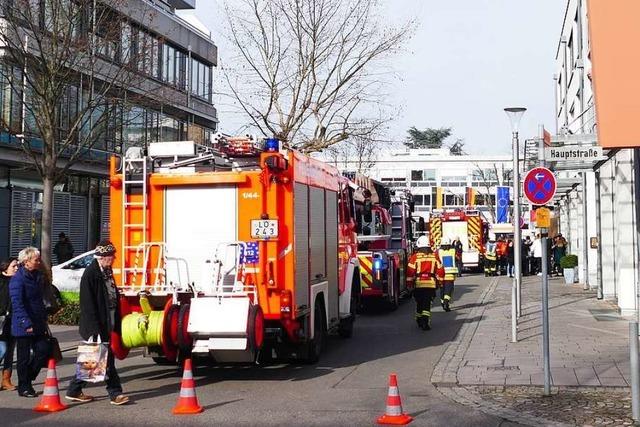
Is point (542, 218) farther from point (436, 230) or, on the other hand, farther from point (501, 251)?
point (436, 230)

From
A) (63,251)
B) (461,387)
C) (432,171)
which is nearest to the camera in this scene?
(461,387)

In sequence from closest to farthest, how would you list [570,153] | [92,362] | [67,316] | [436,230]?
[92,362], [570,153], [67,316], [436,230]

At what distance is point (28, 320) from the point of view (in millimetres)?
9383

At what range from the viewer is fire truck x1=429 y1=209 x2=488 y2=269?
37656 mm

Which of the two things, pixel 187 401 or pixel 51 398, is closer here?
pixel 187 401

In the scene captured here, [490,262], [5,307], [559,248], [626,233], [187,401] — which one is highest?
[626,233]

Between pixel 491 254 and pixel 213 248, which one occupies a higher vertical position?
pixel 213 248

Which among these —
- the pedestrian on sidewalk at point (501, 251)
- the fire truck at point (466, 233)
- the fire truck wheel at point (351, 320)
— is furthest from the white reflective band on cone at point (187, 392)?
the fire truck at point (466, 233)

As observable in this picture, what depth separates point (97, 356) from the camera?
873cm

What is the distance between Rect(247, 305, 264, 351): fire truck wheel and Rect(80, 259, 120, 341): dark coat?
162 centimetres

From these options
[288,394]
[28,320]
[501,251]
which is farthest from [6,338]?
Result: [501,251]

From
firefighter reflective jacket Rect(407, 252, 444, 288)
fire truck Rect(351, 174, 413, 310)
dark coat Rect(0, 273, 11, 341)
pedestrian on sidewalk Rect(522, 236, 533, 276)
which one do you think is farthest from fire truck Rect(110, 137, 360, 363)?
pedestrian on sidewalk Rect(522, 236, 533, 276)

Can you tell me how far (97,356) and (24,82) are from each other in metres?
11.0

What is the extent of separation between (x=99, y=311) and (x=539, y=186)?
5847 millimetres
